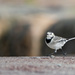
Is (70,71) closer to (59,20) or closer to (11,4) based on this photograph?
(59,20)

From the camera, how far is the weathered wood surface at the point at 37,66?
18.7 ft

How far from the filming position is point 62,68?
6102mm

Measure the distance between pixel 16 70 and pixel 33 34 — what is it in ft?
27.3

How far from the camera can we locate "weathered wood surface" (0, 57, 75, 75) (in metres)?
5.70

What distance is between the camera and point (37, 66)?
627 cm

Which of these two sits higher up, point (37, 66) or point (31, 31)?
point (37, 66)

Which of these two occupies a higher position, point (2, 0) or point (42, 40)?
point (2, 0)

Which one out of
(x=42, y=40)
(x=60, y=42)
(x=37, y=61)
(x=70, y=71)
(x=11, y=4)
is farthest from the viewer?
(x=11, y=4)

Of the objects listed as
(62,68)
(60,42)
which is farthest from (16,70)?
(60,42)

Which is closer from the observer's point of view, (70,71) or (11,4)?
(70,71)

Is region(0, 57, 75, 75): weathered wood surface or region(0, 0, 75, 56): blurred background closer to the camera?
region(0, 57, 75, 75): weathered wood surface

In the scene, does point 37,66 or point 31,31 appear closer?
point 37,66

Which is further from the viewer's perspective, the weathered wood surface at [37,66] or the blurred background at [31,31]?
the blurred background at [31,31]

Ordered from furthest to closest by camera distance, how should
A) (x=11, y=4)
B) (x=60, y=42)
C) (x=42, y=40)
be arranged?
(x=11, y=4)
(x=42, y=40)
(x=60, y=42)
